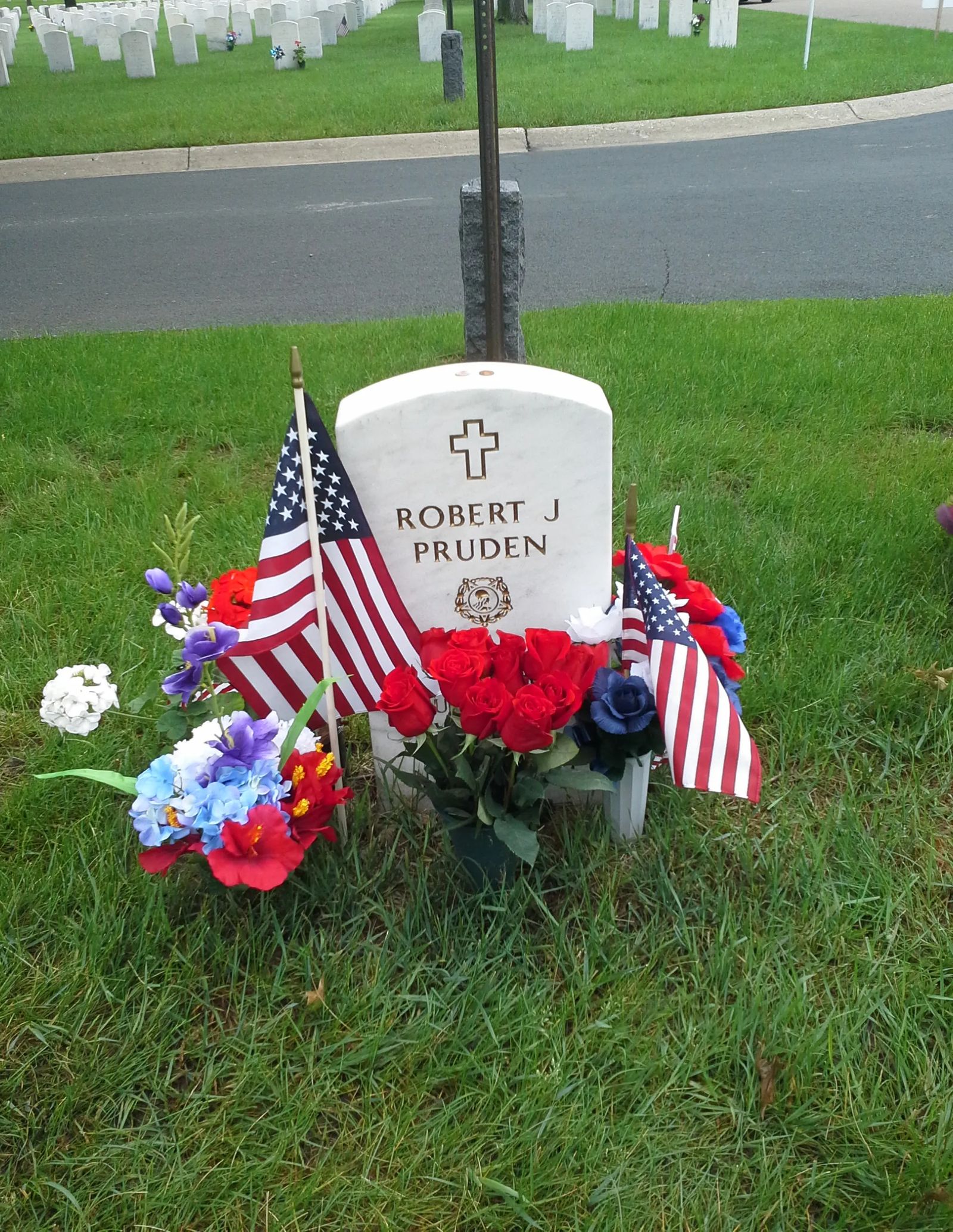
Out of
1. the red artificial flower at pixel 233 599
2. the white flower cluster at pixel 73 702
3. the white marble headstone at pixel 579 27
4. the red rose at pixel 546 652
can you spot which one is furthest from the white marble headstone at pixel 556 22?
the white flower cluster at pixel 73 702

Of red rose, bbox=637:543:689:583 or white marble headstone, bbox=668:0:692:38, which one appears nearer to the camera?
red rose, bbox=637:543:689:583

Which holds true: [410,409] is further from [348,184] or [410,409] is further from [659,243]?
[348,184]

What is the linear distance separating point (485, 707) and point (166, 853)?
0.72 m

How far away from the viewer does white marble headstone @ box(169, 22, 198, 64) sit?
1845 cm

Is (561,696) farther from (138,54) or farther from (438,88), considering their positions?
(138,54)

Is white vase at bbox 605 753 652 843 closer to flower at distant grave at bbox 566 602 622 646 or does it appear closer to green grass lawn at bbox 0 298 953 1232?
green grass lawn at bbox 0 298 953 1232

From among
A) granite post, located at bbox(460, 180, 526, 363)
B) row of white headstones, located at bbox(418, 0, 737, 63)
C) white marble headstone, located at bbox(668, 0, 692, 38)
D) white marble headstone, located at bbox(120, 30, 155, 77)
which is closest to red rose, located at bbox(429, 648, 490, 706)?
granite post, located at bbox(460, 180, 526, 363)

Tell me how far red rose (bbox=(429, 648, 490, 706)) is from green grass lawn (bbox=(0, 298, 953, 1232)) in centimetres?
44

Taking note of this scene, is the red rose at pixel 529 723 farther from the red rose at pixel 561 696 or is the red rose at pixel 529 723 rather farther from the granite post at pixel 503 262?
the granite post at pixel 503 262

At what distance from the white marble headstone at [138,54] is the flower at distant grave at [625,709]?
1809 centimetres

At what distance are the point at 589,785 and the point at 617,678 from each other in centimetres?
25

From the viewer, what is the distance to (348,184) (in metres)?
9.91

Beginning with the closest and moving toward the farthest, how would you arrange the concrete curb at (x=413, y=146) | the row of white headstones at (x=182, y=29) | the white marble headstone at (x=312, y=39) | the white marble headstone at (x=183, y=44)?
the concrete curb at (x=413, y=146) < the row of white headstones at (x=182, y=29) < the white marble headstone at (x=312, y=39) < the white marble headstone at (x=183, y=44)

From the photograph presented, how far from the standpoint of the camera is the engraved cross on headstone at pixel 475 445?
90.2 inches
